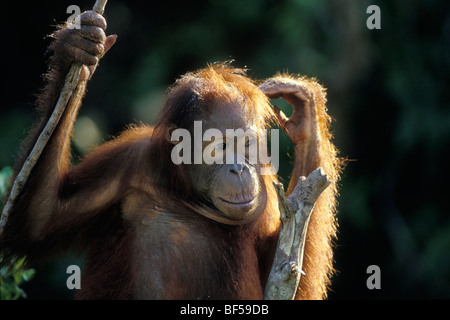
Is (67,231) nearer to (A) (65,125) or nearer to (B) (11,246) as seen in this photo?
(B) (11,246)

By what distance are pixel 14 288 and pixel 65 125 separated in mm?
1532

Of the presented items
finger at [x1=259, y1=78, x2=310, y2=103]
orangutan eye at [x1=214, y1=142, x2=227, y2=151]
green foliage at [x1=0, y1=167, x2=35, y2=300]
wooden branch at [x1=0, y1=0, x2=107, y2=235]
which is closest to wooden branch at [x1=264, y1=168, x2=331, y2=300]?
orangutan eye at [x1=214, y1=142, x2=227, y2=151]

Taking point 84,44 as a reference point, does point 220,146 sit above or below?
below

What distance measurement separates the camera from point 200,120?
3.04 metres

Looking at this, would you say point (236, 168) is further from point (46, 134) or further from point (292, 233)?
point (46, 134)

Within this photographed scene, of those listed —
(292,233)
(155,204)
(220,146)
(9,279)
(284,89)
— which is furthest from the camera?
(9,279)

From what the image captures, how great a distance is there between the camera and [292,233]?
2.82 m

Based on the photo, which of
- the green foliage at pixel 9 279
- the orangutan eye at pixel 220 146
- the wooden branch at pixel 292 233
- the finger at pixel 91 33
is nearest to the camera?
the wooden branch at pixel 292 233

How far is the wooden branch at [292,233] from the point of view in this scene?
9.06 ft

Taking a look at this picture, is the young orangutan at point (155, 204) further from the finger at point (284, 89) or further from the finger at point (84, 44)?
the finger at point (284, 89)

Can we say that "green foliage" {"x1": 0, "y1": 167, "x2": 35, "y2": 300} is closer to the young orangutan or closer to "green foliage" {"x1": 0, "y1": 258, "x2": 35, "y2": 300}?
"green foliage" {"x1": 0, "y1": 258, "x2": 35, "y2": 300}

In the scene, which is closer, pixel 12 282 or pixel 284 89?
pixel 284 89

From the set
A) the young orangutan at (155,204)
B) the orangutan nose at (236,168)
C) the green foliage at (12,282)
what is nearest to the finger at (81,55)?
the young orangutan at (155,204)

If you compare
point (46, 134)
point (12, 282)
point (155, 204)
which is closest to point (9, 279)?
point (12, 282)
